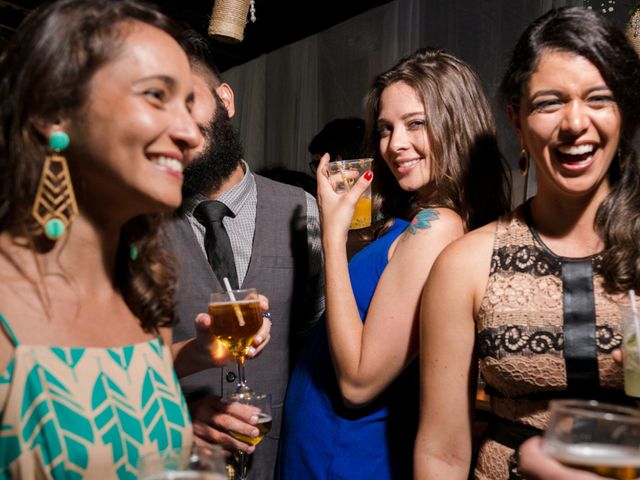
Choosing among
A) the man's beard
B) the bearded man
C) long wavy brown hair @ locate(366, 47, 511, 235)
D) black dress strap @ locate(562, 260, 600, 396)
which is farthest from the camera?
the man's beard

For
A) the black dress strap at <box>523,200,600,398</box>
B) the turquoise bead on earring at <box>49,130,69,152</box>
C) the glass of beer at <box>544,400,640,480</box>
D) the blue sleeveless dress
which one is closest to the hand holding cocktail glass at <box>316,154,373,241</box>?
the blue sleeveless dress

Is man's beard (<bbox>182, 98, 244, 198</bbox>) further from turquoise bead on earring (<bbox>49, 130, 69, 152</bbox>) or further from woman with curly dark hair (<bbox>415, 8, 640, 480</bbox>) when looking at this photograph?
turquoise bead on earring (<bbox>49, 130, 69, 152</bbox>)

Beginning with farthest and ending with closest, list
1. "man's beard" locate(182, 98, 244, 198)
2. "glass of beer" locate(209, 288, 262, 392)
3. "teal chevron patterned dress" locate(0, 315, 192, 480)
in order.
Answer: "man's beard" locate(182, 98, 244, 198) → "glass of beer" locate(209, 288, 262, 392) → "teal chevron patterned dress" locate(0, 315, 192, 480)

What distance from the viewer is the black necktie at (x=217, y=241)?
227 cm

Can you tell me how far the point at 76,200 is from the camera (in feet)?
4.47

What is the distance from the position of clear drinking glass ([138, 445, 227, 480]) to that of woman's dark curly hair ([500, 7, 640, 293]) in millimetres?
1158

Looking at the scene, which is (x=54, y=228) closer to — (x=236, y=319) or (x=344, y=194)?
(x=236, y=319)

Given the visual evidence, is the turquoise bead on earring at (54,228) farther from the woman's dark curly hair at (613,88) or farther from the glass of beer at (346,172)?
the woman's dark curly hair at (613,88)

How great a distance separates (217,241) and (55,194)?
1002 millimetres

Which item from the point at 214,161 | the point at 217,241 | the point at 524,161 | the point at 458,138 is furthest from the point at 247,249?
the point at 524,161

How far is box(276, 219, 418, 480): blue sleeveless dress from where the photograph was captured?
6.63ft

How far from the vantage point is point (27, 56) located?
1.28 m

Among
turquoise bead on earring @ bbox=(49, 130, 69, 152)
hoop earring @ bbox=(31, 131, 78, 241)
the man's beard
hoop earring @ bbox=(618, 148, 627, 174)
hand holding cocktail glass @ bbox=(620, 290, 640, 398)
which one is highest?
the man's beard

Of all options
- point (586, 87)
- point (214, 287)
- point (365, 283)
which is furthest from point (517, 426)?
point (214, 287)
